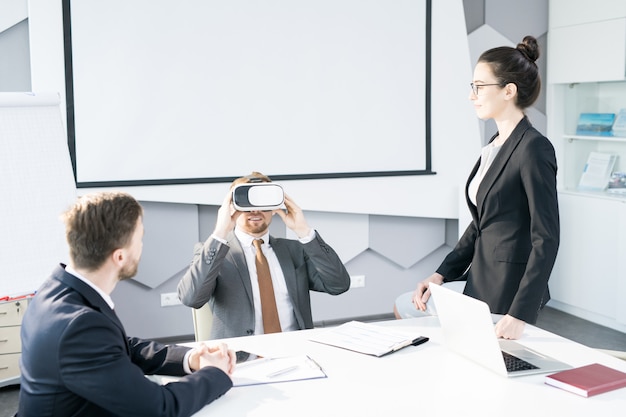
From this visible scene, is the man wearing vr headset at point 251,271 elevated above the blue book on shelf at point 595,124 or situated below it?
below

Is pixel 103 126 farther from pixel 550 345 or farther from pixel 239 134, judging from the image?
pixel 550 345

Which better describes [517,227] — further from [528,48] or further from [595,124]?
[595,124]

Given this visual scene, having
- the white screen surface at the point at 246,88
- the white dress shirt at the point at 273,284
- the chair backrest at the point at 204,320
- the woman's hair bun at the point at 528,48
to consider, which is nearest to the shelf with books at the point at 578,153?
the white screen surface at the point at 246,88

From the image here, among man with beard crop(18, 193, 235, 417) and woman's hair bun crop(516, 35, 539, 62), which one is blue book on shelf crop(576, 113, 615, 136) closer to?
woman's hair bun crop(516, 35, 539, 62)

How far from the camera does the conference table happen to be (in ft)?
5.68

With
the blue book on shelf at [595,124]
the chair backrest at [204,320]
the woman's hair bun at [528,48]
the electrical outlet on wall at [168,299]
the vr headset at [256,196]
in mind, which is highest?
the woman's hair bun at [528,48]

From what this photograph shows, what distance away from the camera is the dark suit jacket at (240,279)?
8.36 ft

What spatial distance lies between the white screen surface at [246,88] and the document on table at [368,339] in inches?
85.4

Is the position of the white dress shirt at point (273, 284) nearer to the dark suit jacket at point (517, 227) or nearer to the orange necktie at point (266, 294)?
the orange necktie at point (266, 294)

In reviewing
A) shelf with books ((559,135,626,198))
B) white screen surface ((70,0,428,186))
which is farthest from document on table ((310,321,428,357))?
shelf with books ((559,135,626,198))

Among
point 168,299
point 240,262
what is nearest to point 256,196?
point 240,262

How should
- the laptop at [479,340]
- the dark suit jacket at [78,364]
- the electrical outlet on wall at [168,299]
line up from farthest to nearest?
the electrical outlet on wall at [168,299] → the laptop at [479,340] → the dark suit jacket at [78,364]

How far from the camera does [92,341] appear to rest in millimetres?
1565

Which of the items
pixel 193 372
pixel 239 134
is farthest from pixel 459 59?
pixel 193 372
